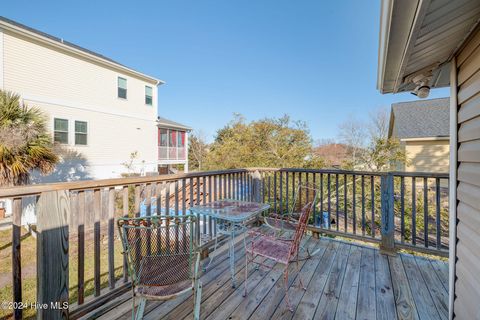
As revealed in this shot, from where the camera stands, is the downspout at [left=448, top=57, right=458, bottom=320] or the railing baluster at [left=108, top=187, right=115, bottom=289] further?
the railing baluster at [left=108, top=187, right=115, bottom=289]

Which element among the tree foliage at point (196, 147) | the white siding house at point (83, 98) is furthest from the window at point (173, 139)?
the tree foliage at point (196, 147)

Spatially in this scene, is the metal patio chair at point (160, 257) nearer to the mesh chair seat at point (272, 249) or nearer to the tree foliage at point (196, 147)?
the mesh chair seat at point (272, 249)

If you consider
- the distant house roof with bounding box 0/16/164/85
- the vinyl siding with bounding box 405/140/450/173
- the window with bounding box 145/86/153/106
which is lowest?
the vinyl siding with bounding box 405/140/450/173

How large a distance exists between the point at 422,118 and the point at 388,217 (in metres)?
9.31

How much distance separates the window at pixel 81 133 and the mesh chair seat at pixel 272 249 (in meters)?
10.3

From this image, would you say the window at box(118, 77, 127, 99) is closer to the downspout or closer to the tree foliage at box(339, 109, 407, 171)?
the tree foliage at box(339, 109, 407, 171)

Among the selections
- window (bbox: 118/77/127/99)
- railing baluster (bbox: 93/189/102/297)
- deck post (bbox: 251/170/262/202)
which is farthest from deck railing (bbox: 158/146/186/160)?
railing baluster (bbox: 93/189/102/297)

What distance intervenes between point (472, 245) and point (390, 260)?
→ 1.75 metres

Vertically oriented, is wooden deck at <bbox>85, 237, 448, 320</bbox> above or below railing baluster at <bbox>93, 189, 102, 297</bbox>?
below

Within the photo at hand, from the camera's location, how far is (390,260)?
9.04ft

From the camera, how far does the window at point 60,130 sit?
8.76m

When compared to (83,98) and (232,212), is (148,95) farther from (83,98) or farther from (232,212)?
(232,212)

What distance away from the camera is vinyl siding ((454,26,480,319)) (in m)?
1.22

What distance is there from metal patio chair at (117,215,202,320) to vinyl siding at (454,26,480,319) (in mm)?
1673
